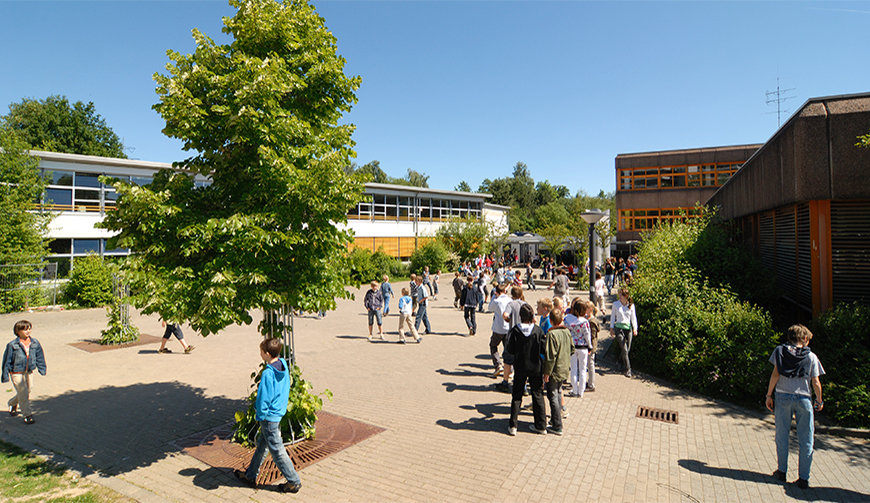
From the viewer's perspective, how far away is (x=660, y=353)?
349 inches

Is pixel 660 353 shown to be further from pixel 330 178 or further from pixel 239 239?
pixel 239 239

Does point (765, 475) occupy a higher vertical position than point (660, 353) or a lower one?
lower

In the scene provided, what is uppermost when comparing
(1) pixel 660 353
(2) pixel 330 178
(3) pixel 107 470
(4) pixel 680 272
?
(2) pixel 330 178

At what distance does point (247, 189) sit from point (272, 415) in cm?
265

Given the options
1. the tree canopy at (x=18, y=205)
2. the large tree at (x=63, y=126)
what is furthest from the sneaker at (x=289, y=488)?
the large tree at (x=63, y=126)

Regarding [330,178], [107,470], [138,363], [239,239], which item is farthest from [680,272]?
[138,363]

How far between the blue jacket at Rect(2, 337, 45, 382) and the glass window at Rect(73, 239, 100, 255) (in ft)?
61.4

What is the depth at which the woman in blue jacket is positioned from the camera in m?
6.92

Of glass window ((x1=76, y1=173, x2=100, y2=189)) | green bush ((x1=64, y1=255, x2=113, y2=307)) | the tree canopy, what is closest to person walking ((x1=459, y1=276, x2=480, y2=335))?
green bush ((x1=64, y1=255, x2=113, y2=307))

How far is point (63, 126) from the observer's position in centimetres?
4228

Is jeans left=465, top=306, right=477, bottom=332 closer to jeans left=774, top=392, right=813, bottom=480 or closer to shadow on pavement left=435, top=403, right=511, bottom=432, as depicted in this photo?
shadow on pavement left=435, top=403, right=511, bottom=432

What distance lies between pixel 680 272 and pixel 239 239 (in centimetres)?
984

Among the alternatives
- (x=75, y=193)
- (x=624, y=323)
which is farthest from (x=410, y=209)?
(x=624, y=323)

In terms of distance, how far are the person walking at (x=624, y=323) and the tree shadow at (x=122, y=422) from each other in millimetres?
6723
